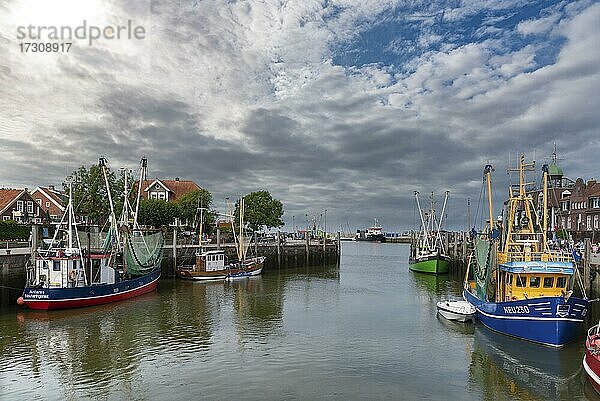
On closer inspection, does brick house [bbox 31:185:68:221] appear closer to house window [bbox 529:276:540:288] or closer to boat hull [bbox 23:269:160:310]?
boat hull [bbox 23:269:160:310]

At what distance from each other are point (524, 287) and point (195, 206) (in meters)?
64.6

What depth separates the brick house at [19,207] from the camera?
8012 cm

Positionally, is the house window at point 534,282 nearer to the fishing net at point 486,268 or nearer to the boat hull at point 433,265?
the fishing net at point 486,268

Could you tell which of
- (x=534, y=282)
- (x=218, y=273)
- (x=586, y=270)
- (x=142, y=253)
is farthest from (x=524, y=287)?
(x=218, y=273)

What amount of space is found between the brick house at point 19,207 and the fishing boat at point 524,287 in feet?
229

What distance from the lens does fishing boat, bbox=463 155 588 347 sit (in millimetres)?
24344

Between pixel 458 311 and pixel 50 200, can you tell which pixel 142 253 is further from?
pixel 50 200

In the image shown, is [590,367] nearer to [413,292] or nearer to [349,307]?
[349,307]

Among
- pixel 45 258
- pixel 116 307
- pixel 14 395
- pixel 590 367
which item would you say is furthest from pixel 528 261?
pixel 45 258

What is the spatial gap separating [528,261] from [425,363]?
28.7 ft

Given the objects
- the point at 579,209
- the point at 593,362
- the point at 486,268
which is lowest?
the point at 593,362

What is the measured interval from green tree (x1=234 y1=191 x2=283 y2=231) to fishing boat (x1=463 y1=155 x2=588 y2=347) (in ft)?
216

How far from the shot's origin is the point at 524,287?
27547 mm

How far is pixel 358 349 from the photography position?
26.2 meters
